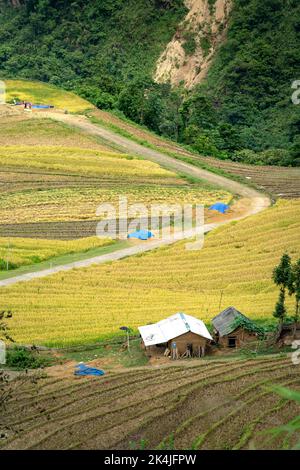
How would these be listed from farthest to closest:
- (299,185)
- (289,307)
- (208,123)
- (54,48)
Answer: (54,48), (208,123), (299,185), (289,307)

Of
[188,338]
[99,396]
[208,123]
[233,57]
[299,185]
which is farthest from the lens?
[233,57]

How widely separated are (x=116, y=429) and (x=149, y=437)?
846mm

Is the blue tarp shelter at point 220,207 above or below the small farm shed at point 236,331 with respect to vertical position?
above

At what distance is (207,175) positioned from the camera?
5038cm

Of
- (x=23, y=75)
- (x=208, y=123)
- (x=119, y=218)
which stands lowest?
(x=119, y=218)

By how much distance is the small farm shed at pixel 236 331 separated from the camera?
24.1 meters

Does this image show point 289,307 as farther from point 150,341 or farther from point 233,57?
point 233,57

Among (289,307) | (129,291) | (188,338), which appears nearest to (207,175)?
(129,291)

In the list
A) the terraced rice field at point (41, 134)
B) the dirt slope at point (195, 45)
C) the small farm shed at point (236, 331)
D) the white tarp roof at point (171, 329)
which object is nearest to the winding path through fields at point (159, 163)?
the terraced rice field at point (41, 134)

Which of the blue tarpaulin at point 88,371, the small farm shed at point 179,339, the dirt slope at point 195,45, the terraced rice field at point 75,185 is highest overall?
the dirt slope at point 195,45

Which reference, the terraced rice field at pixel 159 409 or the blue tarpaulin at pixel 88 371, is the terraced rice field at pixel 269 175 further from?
the terraced rice field at pixel 159 409

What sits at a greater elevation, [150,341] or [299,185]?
[299,185]

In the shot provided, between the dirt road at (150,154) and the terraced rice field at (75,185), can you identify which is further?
the dirt road at (150,154)

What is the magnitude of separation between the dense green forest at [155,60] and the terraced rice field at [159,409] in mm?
35360
